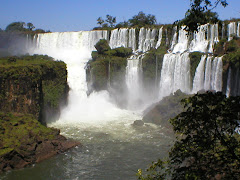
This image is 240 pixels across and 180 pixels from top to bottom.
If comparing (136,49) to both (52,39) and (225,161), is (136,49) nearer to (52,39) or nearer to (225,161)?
(52,39)

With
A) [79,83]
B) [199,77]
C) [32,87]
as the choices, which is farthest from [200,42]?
[32,87]

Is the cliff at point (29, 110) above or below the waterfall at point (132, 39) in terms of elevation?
below

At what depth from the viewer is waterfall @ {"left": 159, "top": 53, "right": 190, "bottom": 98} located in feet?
81.0

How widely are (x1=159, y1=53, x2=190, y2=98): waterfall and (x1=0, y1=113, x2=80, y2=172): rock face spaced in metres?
12.8

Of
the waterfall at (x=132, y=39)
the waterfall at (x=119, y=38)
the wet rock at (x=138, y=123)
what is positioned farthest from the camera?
the waterfall at (x=119, y=38)

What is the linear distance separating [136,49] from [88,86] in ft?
30.3

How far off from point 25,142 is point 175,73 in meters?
15.5

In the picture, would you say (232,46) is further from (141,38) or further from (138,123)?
(138,123)

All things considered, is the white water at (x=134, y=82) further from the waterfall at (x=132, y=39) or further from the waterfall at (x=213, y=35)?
the waterfall at (x=213, y=35)

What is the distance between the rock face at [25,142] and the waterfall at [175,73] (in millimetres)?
12804

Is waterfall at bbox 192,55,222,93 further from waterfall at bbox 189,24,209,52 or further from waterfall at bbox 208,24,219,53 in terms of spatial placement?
waterfall at bbox 208,24,219,53

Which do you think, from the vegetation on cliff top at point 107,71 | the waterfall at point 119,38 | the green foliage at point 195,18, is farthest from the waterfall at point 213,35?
the green foliage at point 195,18

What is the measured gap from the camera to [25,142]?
14.2 m

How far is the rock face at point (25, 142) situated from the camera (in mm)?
13133
